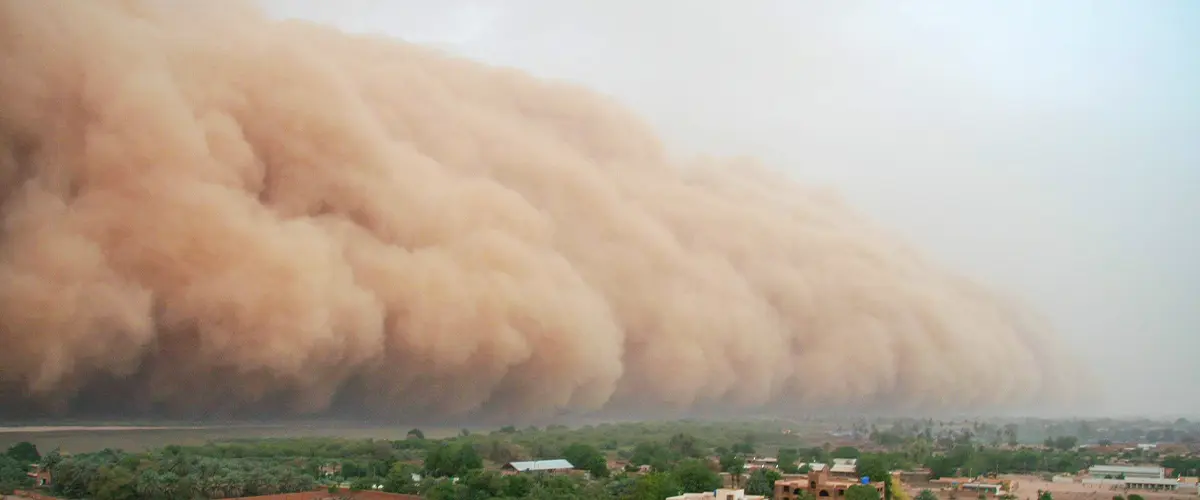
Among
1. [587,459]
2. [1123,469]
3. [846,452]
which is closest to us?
[587,459]

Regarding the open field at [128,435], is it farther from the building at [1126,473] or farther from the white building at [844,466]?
the building at [1126,473]

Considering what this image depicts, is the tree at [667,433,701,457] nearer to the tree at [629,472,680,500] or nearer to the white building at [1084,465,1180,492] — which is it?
the tree at [629,472,680,500]

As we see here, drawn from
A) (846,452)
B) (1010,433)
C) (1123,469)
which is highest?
(1010,433)

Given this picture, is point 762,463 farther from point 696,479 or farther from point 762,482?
point 696,479

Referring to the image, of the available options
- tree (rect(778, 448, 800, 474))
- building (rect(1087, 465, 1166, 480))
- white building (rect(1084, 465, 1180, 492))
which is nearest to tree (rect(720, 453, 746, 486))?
tree (rect(778, 448, 800, 474))

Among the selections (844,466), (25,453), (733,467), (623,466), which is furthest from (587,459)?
(25,453)

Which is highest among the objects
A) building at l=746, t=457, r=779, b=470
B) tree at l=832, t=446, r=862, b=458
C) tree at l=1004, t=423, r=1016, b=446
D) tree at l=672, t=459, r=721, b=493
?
tree at l=1004, t=423, r=1016, b=446

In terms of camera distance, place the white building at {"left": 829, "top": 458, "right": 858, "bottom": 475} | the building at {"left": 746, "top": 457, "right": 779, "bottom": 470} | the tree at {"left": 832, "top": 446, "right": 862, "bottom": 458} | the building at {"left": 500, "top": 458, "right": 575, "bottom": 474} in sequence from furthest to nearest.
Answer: the tree at {"left": 832, "top": 446, "right": 862, "bottom": 458} < the building at {"left": 746, "top": 457, "right": 779, "bottom": 470} < the white building at {"left": 829, "top": 458, "right": 858, "bottom": 475} < the building at {"left": 500, "top": 458, "right": 575, "bottom": 474}

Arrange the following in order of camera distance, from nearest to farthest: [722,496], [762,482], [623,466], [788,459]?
[722,496] < [762,482] < [623,466] < [788,459]
